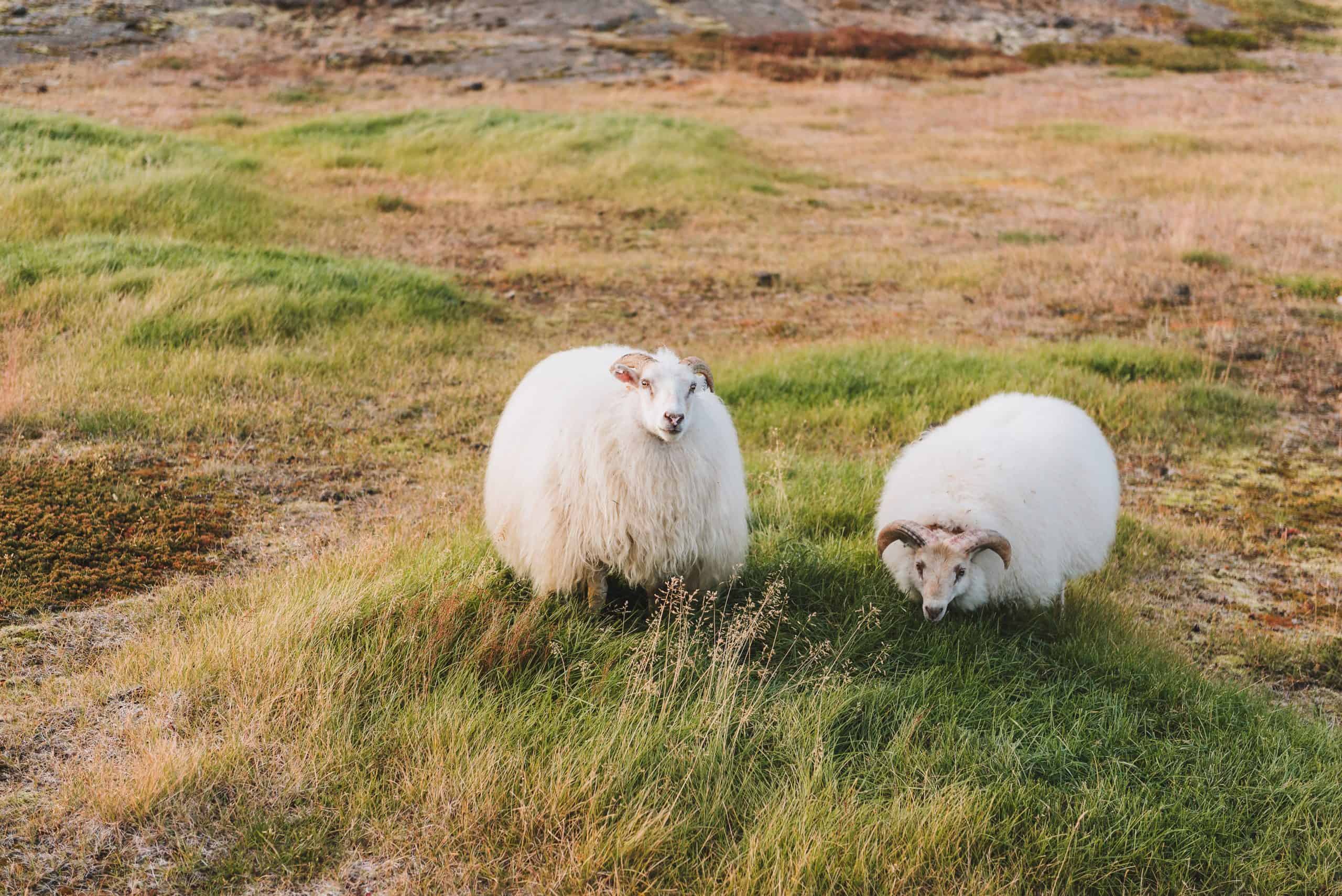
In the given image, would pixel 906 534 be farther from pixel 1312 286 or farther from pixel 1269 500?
pixel 1312 286

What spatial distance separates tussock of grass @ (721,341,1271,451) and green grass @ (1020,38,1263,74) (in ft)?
132

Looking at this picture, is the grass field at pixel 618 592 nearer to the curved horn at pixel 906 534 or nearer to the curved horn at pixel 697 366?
the curved horn at pixel 906 534

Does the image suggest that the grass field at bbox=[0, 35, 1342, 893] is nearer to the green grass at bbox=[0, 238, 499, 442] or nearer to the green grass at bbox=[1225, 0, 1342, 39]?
the green grass at bbox=[0, 238, 499, 442]

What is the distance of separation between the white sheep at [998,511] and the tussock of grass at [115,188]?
1027cm

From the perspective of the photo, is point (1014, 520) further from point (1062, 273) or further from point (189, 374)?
point (1062, 273)

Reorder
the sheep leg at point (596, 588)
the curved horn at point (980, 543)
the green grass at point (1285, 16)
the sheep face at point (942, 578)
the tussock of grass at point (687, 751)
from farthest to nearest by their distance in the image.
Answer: the green grass at point (1285, 16) → the curved horn at point (980, 543) → the sheep face at point (942, 578) → the sheep leg at point (596, 588) → the tussock of grass at point (687, 751)

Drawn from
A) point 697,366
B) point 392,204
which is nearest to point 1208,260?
point 697,366

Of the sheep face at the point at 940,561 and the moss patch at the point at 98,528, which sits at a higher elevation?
the sheep face at the point at 940,561

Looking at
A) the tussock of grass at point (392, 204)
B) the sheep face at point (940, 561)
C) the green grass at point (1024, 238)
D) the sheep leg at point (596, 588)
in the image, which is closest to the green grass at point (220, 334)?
the sheep leg at point (596, 588)

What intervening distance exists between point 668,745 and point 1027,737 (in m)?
1.62

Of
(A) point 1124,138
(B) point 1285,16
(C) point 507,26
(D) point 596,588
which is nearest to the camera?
(D) point 596,588

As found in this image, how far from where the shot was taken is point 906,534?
17.9 ft

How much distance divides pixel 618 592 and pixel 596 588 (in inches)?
17.3

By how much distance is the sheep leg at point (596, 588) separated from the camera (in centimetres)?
509
